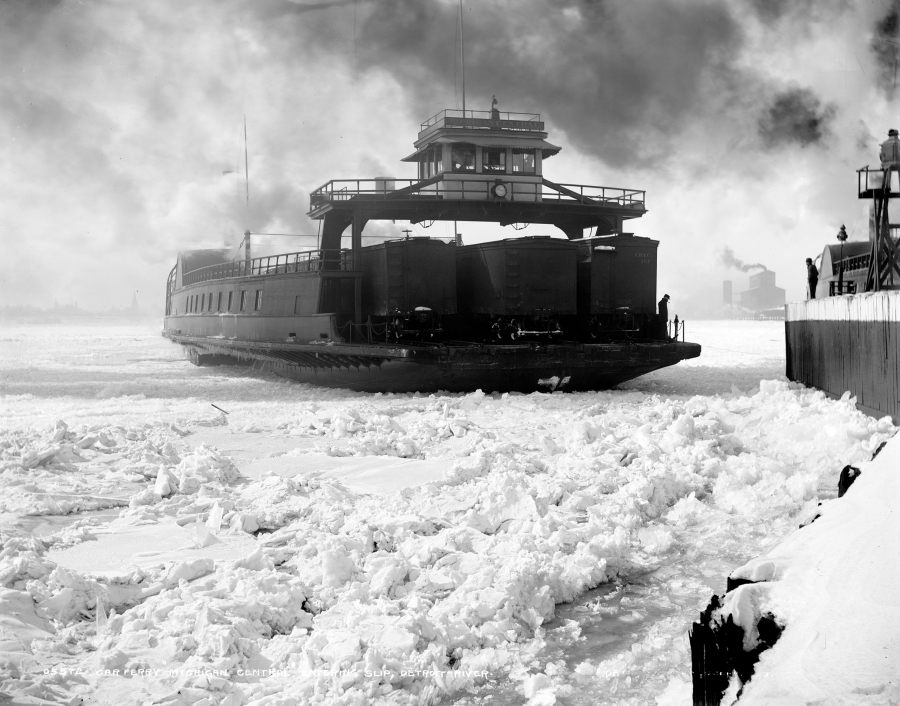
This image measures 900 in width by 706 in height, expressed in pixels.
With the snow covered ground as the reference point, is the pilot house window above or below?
above

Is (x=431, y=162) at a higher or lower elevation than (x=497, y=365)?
higher

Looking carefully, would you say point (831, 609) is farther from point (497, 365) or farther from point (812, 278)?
point (812, 278)

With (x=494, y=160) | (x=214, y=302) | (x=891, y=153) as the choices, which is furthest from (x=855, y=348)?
(x=214, y=302)

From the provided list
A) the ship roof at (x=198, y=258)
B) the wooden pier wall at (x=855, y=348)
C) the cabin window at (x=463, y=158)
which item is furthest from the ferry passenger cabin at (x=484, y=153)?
the ship roof at (x=198, y=258)

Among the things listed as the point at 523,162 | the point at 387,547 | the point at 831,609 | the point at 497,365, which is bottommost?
the point at 387,547

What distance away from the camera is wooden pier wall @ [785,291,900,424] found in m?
9.94

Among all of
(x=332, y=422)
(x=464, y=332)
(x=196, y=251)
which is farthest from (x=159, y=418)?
(x=196, y=251)

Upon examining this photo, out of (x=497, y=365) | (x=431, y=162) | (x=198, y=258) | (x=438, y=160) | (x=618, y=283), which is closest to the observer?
(x=497, y=365)

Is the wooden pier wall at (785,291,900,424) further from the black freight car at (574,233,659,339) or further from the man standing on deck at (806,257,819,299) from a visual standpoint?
the black freight car at (574,233,659,339)

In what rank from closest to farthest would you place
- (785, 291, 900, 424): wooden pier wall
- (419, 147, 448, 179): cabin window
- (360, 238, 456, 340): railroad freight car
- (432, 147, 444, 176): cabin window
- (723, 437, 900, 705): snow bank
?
(723, 437, 900, 705): snow bank → (785, 291, 900, 424): wooden pier wall → (360, 238, 456, 340): railroad freight car → (432, 147, 444, 176): cabin window → (419, 147, 448, 179): cabin window

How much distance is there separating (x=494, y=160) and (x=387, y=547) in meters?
17.4

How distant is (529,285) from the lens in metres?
16.2

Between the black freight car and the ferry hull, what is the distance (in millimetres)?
1197

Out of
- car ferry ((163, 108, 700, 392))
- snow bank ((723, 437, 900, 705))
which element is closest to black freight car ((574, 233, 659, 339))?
car ferry ((163, 108, 700, 392))
